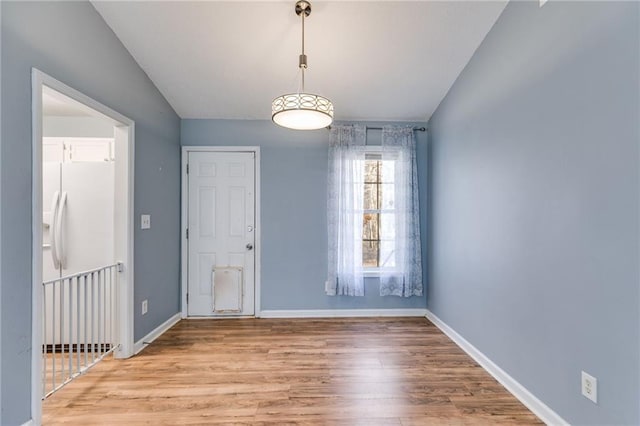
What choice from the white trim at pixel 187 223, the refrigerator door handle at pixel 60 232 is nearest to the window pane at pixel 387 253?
the white trim at pixel 187 223

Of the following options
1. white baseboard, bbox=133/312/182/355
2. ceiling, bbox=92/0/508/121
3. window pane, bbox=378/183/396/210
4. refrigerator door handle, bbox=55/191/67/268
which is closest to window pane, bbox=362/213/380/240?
window pane, bbox=378/183/396/210

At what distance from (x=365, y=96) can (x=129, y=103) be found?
2.29 m

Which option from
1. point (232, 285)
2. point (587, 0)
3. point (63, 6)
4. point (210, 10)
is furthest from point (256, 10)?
point (232, 285)

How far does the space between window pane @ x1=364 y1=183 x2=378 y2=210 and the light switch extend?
7.78ft

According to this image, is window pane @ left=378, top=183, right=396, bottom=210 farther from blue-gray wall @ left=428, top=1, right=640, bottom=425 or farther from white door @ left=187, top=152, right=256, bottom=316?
white door @ left=187, top=152, right=256, bottom=316

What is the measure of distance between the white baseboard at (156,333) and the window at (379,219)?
7.58ft

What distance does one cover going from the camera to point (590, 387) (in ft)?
5.22

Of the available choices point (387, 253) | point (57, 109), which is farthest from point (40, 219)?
point (387, 253)

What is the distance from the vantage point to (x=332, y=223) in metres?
3.67

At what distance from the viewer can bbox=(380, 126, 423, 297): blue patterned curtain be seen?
12.1 feet

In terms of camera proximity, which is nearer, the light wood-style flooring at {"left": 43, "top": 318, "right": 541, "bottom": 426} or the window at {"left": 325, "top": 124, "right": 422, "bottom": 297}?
the light wood-style flooring at {"left": 43, "top": 318, "right": 541, "bottom": 426}

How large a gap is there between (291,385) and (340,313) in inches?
62.9

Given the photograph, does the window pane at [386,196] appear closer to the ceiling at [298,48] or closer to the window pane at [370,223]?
the window pane at [370,223]

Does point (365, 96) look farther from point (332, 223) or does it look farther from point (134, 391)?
point (134, 391)
